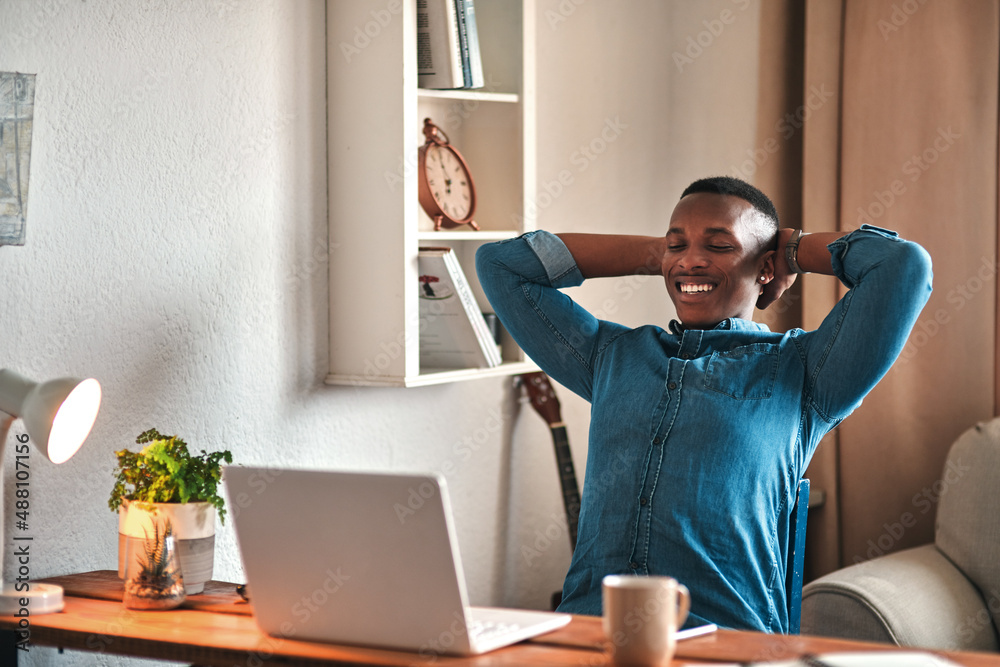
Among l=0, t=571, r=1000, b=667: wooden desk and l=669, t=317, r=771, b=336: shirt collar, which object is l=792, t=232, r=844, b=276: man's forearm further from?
l=0, t=571, r=1000, b=667: wooden desk

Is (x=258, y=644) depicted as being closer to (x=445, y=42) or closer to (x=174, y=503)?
(x=174, y=503)

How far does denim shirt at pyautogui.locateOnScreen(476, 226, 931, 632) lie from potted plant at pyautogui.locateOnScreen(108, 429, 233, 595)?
53 centimetres

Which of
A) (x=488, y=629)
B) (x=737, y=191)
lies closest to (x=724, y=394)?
(x=737, y=191)

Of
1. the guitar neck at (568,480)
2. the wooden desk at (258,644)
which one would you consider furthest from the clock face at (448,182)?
the wooden desk at (258,644)

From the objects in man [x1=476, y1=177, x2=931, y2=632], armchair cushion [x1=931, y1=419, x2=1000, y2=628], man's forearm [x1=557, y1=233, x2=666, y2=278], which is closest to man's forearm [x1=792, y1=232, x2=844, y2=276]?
man [x1=476, y1=177, x2=931, y2=632]

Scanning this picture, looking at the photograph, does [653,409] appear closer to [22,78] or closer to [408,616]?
[408,616]

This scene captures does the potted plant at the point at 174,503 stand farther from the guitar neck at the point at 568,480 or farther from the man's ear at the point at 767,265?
the guitar neck at the point at 568,480

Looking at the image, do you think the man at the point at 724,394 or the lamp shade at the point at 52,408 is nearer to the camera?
the lamp shade at the point at 52,408

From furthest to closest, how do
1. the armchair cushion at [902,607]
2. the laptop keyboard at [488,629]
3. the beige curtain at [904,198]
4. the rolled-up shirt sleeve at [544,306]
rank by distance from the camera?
the beige curtain at [904,198] → the armchair cushion at [902,607] → the rolled-up shirt sleeve at [544,306] → the laptop keyboard at [488,629]

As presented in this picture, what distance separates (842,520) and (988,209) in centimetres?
84

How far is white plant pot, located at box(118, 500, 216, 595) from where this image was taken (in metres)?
1.37

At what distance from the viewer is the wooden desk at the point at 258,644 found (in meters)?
1.06

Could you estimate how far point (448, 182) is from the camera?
2.21m

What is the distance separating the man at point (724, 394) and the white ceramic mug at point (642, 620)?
0.45 meters
